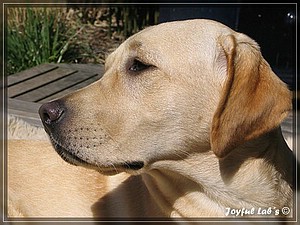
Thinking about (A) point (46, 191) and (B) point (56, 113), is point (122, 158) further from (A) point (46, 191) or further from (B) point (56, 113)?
(A) point (46, 191)

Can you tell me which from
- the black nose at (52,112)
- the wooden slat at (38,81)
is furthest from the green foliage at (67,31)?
the black nose at (52,112)

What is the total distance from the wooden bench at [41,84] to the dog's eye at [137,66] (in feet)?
4.49

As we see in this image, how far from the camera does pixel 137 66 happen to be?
1865 millimetres

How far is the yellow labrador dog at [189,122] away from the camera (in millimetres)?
1730

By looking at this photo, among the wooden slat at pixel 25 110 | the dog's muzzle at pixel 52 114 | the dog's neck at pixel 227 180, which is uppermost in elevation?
the dog's muzzle at pixel 52 114

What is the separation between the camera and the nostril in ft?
5.85

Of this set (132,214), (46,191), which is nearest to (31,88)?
(46,191)

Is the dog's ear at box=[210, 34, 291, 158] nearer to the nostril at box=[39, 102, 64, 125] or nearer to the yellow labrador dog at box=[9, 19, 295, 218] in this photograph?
the yellow labrador dog at box=[9, 19, 295, 218]

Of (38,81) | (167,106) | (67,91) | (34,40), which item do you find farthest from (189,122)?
(34,40)

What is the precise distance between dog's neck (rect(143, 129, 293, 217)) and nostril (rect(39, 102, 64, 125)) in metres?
0.35

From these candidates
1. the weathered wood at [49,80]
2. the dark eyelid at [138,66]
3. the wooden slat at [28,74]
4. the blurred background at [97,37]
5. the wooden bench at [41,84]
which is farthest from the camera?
the blurred background at [97,37]

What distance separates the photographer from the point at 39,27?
5.32 metres

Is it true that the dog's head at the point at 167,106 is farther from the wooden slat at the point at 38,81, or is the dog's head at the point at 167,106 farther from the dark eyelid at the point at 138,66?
the wooden slat at the point at 38,81

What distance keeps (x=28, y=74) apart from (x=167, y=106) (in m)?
2.88
